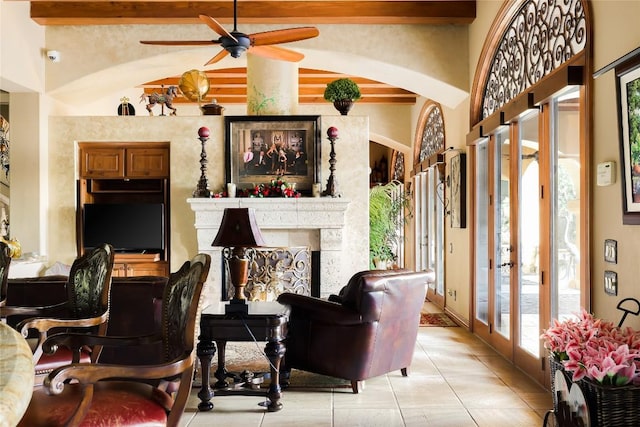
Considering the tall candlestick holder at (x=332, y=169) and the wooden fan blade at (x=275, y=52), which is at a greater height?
the wooden fan blade at (x=275, y=52)

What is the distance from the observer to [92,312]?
3.29 metres

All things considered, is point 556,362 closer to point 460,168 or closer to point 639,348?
point 639,348

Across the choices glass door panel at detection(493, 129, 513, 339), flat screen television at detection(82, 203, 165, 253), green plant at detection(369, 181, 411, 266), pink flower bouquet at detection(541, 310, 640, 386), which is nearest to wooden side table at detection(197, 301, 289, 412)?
pink flower bouquet at detection(541, 310, 640, 386)

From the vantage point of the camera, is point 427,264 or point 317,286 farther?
point 427,264

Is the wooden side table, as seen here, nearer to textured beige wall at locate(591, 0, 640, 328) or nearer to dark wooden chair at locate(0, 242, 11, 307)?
dark wooden chair at locate(0, 242, 11, 307)

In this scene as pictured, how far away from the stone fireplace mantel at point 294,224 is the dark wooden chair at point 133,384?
14.3 feet

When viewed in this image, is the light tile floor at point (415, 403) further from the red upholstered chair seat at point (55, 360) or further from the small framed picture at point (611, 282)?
the small framed picture at point (611, 282)

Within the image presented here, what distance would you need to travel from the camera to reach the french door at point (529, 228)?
3984 millimetres

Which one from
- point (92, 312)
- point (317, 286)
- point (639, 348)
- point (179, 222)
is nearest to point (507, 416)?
point (639, 348)

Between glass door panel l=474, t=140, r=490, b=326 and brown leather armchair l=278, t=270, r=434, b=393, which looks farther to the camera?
glass door panel l=474, t=140, r=490, b=326

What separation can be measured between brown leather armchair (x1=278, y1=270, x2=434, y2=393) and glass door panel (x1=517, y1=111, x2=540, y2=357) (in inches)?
39.8

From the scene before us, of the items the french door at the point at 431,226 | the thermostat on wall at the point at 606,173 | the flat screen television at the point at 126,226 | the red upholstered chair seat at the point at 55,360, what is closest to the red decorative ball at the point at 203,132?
the flat screen television at the point at 126,226

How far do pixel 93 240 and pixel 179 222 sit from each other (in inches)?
41.6

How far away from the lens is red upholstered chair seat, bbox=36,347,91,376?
3121 millimetres
